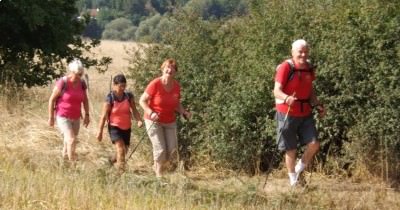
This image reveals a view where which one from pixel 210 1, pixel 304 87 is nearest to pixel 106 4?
pixel 210 1

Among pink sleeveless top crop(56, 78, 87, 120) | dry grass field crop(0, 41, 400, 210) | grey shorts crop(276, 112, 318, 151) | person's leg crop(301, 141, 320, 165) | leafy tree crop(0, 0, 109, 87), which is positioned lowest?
dry grass field crop(0, 41, 400, 210)

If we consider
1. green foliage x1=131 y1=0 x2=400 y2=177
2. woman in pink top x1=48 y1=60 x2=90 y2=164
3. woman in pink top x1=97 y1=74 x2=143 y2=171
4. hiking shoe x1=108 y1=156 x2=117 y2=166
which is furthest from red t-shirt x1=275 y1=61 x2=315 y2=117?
woman in pink top x1=48 y1=60 x2=90 y2=164

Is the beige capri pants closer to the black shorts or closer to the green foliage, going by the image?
the black shorts

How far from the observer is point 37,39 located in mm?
18531

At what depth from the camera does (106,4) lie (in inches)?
3334

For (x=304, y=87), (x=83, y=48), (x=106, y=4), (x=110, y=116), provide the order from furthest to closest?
(x=106, y=4), (x=83, y=48), (x=110, y=116), (x=304, y=87)

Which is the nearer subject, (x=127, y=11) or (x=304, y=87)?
(x=304, y=87)

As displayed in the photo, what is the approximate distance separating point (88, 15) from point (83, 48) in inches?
48.8

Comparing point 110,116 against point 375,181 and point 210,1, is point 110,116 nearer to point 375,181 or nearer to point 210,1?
point 375,181

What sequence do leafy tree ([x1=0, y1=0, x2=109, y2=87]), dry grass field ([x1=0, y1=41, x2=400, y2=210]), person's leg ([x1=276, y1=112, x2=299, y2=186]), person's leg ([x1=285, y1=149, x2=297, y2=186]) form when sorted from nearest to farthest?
1. dry grass field ([x1=0, y1=41, x2=400, y2=210])
2. person's leg ([x1=276, y1=112, x2=299, y2=186])
3. person's leg ([x1=285, y1=149, x2=297, y2=186])
4. leafy tree ([x1=0, y1=0, x2=109, y2=87])

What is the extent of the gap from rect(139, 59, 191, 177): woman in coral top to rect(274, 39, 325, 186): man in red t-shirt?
4.64 feet

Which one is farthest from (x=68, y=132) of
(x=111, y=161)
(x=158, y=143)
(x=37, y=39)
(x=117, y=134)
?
(x=37, y=39)

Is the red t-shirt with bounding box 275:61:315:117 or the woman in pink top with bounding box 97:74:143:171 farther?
the woman in pink top with bounding box 97:74:143:171

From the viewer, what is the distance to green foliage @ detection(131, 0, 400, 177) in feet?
30.5
